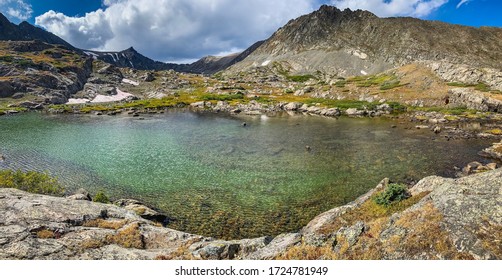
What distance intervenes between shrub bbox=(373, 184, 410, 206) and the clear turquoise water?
8.96m

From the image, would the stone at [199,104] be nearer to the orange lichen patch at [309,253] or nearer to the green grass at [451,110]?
the green grass at [451,110]

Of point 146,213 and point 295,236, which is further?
point 146,213

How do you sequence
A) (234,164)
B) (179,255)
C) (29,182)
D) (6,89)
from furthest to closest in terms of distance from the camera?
(6,89) < (234,164) < (29,182) < (179,255)

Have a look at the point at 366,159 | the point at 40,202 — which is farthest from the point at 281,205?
the point at 366,159

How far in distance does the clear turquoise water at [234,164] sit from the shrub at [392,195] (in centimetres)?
896

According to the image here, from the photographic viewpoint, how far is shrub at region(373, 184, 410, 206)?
977 inches

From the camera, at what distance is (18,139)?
73688mm

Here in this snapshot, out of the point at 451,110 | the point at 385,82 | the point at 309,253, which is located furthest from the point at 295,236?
the point at 385,82

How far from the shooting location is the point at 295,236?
18.1m

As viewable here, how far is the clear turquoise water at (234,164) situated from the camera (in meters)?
34.1

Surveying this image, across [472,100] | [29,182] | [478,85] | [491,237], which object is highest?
[478,85]

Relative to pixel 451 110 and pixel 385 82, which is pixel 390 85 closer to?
pixel 385 82

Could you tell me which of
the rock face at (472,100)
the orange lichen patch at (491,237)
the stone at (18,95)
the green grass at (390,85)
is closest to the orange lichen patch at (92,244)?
the orange lichen patch at (491,237)

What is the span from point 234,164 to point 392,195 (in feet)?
103
